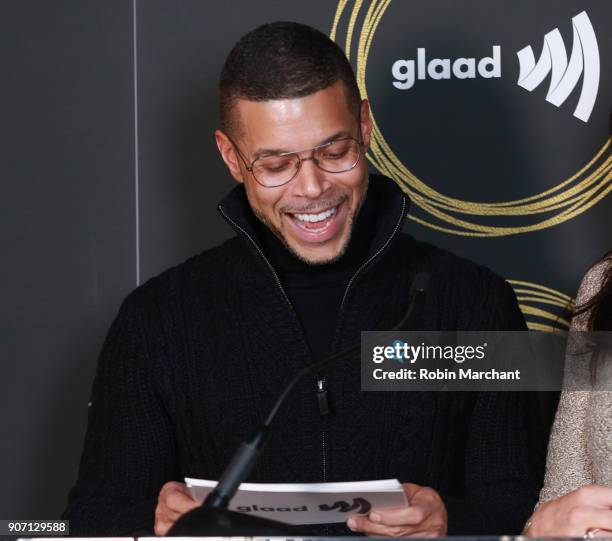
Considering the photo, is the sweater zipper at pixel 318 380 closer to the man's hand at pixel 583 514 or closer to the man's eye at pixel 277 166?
the man's eye at pixel 277 166

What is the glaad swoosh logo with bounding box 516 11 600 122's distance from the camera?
199 cm

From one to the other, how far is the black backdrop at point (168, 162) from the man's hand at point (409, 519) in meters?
0.69

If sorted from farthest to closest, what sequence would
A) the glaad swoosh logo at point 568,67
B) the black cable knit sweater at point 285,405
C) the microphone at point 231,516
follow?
the glaad swoosh logo at point 568,67
the black cable knit sweater at point 285,405
the microphone at point 231,516

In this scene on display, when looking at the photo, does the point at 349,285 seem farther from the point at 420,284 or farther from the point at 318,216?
the point at 420,284

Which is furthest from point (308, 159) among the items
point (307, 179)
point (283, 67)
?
point (283, 67)

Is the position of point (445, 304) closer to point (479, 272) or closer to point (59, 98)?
point (479, 272)

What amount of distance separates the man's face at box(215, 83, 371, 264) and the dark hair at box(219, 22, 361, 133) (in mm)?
17

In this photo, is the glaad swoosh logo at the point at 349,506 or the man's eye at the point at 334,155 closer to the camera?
the glaad swoosh logo at the point at 349,506

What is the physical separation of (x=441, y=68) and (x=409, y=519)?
1.01 meters

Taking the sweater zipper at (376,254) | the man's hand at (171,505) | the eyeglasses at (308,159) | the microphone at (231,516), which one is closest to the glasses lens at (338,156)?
the eyeglasses at (308,159)

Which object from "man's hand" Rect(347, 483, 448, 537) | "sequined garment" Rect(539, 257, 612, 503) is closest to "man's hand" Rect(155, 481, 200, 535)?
"man's hand" Rect(347, 483, 448, 537)

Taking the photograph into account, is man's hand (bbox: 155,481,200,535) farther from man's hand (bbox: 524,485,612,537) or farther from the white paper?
man's hand (bbox: 524,485,612,537)

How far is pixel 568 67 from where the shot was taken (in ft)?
6.56

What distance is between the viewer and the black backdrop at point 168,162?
202cm
